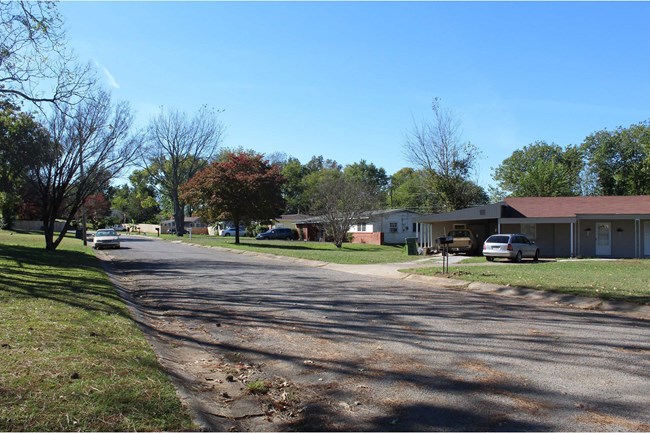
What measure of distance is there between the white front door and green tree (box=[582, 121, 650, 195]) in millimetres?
28145

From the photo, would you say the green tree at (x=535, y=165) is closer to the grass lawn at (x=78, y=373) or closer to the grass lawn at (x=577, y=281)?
the grass lawn at (x=577, y=281)

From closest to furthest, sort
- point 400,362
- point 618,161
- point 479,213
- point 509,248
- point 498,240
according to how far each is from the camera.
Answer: point 400,362 → point 509,248 → point 498,240 → point 479,213 → point 618,161

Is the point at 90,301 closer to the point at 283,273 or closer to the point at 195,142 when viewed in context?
the point at 283,273

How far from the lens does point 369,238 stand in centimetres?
5238

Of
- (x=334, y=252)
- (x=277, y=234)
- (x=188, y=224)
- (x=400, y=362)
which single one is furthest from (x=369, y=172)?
(x=400, y=362)

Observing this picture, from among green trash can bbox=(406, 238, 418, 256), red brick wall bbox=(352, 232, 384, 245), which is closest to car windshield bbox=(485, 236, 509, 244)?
green trash can bbox=(406, 238, 418, 256)

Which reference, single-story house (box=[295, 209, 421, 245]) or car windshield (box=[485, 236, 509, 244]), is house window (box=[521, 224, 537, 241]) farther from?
single-story house (box=[295, 209, 421, 245])

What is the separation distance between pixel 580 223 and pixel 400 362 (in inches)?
1148

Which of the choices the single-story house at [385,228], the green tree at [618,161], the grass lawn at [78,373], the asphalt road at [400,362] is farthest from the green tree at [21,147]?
the green tree at [618,161]

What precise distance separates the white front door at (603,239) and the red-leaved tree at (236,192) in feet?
83.2

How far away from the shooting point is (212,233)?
3285 inches

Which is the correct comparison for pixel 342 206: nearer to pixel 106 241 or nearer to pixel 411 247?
pixel 411 247

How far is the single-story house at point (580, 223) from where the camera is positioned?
3023 cm

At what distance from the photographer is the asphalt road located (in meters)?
4.76
